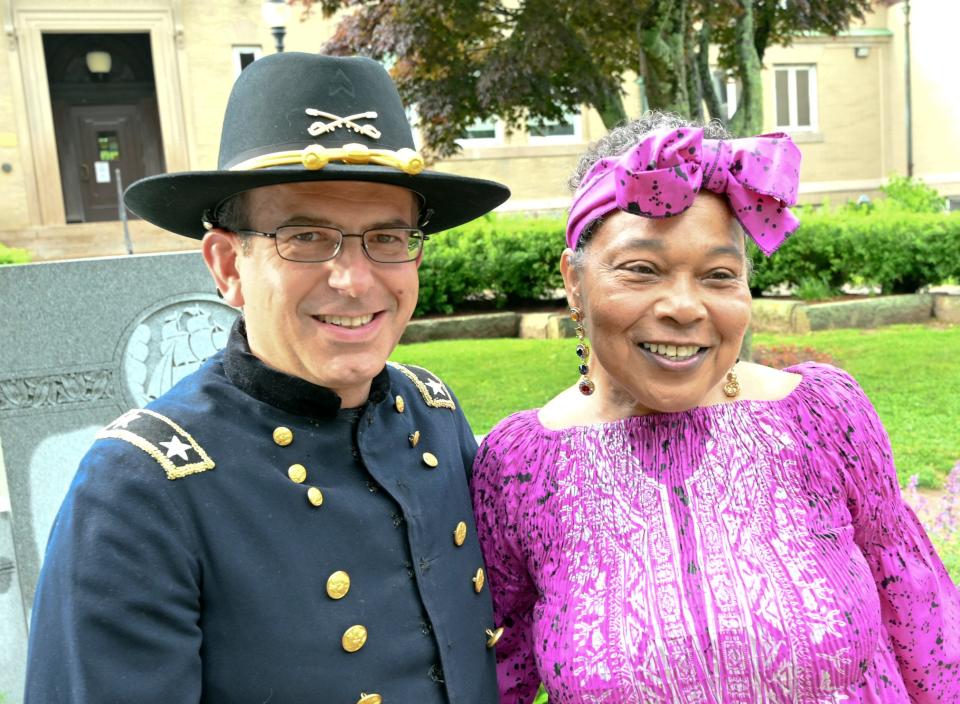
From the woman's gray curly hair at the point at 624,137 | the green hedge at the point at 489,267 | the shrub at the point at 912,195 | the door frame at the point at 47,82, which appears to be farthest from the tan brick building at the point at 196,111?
the woman's gray curly hair at the point at 624,137

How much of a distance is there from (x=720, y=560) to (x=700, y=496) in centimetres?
15

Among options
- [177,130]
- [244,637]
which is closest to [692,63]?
[244,637]

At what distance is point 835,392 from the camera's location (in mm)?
2070

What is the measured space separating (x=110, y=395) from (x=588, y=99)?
5.03 m

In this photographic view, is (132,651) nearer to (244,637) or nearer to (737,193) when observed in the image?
(244,637)

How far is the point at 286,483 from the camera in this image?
1.77 metres

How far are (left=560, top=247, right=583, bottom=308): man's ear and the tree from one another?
4.79 metres

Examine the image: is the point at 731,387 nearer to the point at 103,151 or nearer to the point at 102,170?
the point at 102,170

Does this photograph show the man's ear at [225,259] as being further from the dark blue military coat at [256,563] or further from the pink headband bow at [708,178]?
the pink headband bow at [708,178]

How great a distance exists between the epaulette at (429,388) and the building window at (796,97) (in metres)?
23.9

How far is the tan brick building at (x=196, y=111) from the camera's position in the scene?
60.1 ft

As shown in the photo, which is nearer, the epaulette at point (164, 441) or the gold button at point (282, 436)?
the epaulette at point (164, 441)

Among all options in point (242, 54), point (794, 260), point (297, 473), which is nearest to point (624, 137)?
point (297, 473)

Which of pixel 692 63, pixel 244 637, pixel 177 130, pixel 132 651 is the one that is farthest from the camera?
pixel 177 130
